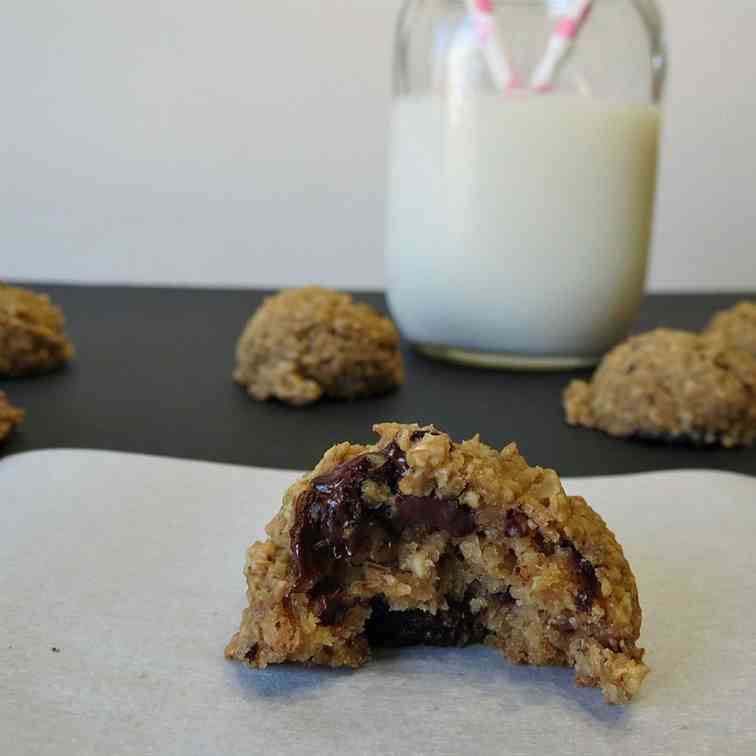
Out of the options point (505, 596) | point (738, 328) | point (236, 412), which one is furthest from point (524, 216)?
point (505, 596)

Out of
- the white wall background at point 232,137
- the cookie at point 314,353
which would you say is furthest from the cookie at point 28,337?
the white wall background at point 232,137

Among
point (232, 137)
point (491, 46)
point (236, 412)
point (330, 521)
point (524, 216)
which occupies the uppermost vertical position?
point (491, 46)

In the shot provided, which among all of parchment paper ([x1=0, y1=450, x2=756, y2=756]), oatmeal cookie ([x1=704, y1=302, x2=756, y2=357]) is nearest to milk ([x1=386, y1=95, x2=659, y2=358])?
oatmeal cookie ([x1=704, y1=302, x2=756, y2=357])

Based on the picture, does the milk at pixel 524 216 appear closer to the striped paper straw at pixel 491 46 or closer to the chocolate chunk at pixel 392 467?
the striped paper straw at pixel 491 46

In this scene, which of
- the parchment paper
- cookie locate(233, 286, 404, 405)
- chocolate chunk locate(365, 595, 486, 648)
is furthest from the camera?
cookie locate(233, 286, 404, 405)

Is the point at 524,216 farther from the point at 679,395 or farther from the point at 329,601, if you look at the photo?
the point at 329,601

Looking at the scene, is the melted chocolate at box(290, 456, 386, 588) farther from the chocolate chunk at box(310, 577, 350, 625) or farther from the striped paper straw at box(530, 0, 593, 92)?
the striped paper straw at box(530, 0, 593, 92)
